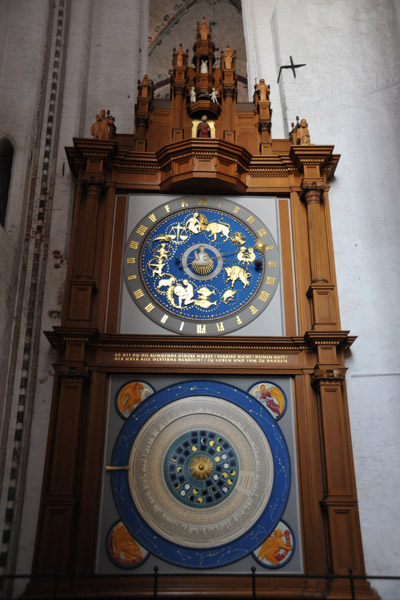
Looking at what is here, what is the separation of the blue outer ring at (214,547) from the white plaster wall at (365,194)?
0.89 meters

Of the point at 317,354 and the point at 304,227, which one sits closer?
the point at 317,354

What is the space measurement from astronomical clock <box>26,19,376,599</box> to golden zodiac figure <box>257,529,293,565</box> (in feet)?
0.04

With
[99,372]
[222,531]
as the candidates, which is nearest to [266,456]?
[222,531]

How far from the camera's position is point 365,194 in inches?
326

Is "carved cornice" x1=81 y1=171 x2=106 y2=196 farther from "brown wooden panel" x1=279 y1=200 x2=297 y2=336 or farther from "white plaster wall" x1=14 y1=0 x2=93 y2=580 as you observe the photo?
"brown wooden panel" x1=279 y1=200 x2=297 y2=336

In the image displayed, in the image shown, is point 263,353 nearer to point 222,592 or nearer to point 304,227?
point 304,227

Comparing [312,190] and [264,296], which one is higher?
[312,190]

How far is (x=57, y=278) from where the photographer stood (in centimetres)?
775

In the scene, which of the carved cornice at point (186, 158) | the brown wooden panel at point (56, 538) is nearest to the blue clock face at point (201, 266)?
the carved cornice at point (186, 158)

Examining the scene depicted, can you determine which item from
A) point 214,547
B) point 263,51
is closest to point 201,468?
point 214,547

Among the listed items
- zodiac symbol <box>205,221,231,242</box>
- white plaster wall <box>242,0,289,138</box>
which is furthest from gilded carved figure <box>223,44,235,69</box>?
zodiac symbol <box>205,221,231,242</box>

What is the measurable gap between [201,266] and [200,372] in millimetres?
1287

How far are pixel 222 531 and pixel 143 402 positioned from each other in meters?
1.51

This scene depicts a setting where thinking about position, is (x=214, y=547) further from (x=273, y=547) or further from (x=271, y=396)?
(x=271, y=396)
